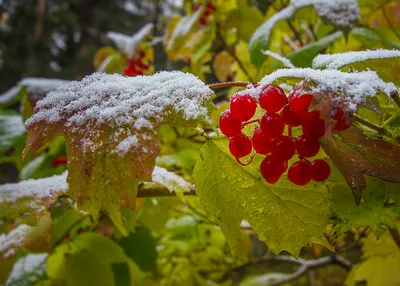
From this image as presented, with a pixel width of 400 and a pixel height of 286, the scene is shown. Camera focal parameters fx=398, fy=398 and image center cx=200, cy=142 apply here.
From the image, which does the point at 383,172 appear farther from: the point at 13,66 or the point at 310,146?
the point at 13,66

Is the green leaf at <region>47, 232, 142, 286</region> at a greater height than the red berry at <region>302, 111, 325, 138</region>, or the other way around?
the red berry at <region>302, 111, 325, 138</region>

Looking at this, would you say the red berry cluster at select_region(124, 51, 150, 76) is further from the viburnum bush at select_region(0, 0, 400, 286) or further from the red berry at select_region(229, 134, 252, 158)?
the red berry at select_region(229, 134, 252, 158)

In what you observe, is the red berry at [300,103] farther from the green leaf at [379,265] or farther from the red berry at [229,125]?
the green leaf at [379,265]

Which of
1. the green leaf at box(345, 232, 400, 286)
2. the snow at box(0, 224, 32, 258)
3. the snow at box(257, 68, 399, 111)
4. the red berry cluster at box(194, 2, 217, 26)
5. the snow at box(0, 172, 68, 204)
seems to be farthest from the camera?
the red berry cluster at box(194, 2, 217, 26)

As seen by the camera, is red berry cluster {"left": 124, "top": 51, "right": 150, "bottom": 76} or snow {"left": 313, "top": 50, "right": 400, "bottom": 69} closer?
snow {"left": 313, "top": 50, "right": 400, "bottom": 69}

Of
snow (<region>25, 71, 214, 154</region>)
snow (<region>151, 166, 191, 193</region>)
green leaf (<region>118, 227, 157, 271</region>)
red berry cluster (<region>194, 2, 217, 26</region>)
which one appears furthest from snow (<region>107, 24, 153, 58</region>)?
snow (<region>25, 71, 214, 154</region>)

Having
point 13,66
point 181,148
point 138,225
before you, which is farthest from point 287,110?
point 13,66

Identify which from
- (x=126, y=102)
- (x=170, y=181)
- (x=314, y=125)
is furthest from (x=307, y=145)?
(x=170, y=181)

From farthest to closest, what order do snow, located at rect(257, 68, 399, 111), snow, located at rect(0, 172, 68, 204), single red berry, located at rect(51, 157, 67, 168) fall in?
single red berry, located at rect(51, 157, 67, 168) < snow, located at rect(0, 172, 68, 204) < snow, located at rect(257, 68, 399, 111)

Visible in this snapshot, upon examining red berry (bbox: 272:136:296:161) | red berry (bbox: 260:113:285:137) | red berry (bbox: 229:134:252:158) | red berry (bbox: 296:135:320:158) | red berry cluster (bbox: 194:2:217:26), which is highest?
red berry (bbox: 260:113:285:137)
